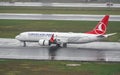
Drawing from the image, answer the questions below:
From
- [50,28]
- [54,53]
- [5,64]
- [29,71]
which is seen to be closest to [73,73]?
[29,71]

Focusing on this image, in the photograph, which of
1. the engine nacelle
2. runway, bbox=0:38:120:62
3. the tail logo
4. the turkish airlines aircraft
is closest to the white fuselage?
the turkish airlines aircraft

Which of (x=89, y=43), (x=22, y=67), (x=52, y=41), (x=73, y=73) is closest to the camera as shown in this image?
(x=73, y=73)

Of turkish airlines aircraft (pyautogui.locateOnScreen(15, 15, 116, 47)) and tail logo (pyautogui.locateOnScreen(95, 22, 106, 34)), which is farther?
tail logo (pyautogui.locateOnScreen(95, 22, 106, 34))

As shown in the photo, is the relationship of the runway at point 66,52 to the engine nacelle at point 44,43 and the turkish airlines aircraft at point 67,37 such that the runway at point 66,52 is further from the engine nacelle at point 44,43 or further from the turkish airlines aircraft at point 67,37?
the turkish airlines aircraft at point 67,37

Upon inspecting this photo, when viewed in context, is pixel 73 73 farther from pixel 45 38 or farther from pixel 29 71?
pixel 45 38

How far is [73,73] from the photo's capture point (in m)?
49.4

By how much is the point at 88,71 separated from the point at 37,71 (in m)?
7.20

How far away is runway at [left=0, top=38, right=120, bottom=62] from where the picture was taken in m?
61.5

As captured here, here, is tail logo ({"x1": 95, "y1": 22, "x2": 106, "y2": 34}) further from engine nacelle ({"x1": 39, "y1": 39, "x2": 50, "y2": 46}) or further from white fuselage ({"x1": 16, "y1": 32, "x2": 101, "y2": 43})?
engine nacelle ({"x1": 39, "y1": 39, "x2": 50, "y2": 46})

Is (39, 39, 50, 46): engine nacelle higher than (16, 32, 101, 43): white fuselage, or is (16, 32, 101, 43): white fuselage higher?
(16, 32, 101, 43): white fuselage

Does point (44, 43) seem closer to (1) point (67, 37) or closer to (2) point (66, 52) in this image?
(1) point (67, 37)

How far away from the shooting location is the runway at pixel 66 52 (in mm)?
61481

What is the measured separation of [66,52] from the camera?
221ft

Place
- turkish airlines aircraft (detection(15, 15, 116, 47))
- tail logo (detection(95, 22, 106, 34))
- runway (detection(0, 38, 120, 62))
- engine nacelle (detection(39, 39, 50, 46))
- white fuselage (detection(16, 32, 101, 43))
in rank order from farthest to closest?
tail logo (detection(95, 22, 106, 34)), white fuselage (detection(16, 32, 101, 43)), turkish airlines aircraft (detection(15, 15, 116, 47)), engine nacelle (detection(39, 39, 50, 46)), runway (detection(0, 38, 120, 62))
